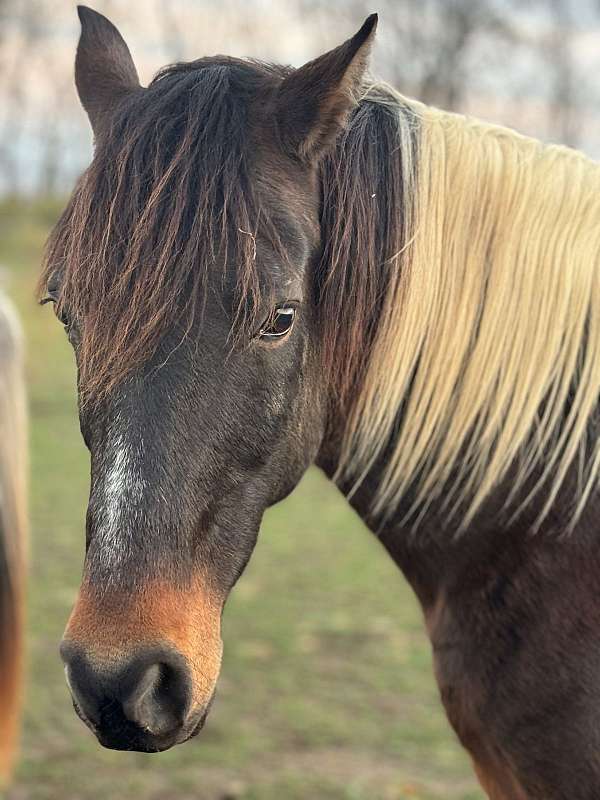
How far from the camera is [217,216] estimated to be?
2.00 m

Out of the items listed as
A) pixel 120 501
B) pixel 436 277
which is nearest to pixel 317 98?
pixel 436 277

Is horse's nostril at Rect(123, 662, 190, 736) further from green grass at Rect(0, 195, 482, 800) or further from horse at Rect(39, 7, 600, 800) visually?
green grass at Rect(0, 195, 482, 800)

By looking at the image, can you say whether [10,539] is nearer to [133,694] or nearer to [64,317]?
[64,317]

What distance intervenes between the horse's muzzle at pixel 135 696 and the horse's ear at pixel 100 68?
1.35 metres

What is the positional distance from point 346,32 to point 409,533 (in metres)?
23.6

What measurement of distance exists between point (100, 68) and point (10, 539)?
11.3ft

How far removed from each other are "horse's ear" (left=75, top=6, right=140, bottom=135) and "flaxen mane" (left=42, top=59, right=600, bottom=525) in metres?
0.16

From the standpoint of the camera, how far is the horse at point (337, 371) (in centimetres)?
186

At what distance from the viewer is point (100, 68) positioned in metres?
2.41

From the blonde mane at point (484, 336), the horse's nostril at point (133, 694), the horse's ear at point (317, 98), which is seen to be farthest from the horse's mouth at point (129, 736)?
the horse's ear at point (317, 98)

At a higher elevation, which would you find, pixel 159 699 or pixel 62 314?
pixel 62 314

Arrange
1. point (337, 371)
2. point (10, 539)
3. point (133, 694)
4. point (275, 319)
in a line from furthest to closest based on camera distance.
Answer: point (10, 539) < point (337, 371) < point (275, 319) < point (133, 694)

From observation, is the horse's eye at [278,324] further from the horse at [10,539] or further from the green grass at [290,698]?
the horse at [10,539]

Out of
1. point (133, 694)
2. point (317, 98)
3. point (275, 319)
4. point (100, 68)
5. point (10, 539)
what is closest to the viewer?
point (133, 694)
